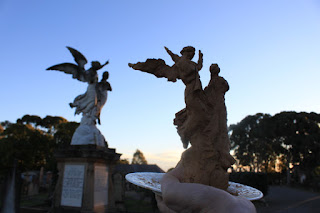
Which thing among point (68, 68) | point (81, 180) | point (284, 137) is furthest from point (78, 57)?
point (284, 137)

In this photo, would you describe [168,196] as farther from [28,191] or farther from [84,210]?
[28,191]

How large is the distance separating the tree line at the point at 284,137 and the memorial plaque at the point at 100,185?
2774cm

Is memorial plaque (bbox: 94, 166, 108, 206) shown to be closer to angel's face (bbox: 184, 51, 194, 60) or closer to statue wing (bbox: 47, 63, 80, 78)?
statue wing (bbox: 47, 63, 80, 78)

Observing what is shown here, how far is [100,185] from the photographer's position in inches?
304

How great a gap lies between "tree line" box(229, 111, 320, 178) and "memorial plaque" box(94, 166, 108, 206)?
91.0ft

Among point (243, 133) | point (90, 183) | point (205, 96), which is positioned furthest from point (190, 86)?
point (243, 133)

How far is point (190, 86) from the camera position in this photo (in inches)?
85.2

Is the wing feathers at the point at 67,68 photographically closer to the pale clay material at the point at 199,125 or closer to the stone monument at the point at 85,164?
the stone monument at the point at 85,164

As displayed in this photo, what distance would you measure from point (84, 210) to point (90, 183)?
2.53 feet

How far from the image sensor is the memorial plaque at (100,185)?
24.4ft

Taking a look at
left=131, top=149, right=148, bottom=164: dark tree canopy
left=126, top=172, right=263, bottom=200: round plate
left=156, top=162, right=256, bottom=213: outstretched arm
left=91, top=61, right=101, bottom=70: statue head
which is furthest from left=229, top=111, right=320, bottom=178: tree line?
left=131, top=149, right=148, bottom=164: dark tree canopy

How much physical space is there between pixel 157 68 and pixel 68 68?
24.4 feet

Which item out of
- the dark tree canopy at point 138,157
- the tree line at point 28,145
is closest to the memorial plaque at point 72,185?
the tree line at point 28,145

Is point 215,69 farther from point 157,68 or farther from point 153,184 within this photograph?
point 153,184
